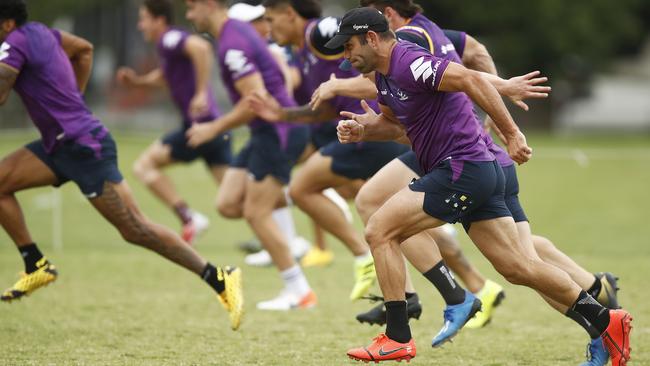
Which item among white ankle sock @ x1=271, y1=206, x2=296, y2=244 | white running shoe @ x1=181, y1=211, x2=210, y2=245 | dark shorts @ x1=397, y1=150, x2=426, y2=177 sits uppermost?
dark shorts @ x1=397, y1=150, x2=426, y2=177

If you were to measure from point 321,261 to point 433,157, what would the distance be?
5.78 meters

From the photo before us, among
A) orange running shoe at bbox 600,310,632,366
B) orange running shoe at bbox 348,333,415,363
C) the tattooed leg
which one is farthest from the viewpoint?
the tattooed leg

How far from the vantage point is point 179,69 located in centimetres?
1212

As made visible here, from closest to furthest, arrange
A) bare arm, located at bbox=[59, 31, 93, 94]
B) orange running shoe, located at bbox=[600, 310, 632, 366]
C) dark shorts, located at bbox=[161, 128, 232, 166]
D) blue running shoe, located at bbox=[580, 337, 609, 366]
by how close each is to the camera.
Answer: orange running shoe, located at bbox=[600, 310, 632, 366] → blue running shoe, located at bbox=[580, 337, 609, 366] → bare arm, located at bbox=[59, 31, 93, 94] → dark shorts, located at bbox=[161, 128, 232, 166]

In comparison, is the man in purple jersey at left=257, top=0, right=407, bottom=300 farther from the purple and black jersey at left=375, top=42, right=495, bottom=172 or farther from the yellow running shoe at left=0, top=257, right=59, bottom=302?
the yellow running shoe at left=0, top=257, right=59, bottom=302

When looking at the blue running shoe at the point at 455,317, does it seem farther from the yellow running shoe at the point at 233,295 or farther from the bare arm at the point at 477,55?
the bare arm at the point at 477,55

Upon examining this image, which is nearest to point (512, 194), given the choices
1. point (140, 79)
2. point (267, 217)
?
point (267, 217)

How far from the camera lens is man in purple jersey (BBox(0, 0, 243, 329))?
791 cm

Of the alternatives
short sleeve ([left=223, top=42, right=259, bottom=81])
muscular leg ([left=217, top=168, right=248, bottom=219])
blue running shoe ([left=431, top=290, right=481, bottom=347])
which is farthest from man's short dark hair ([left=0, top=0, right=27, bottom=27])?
blue running shoe ([left=431, top=290, right=481, bottom=347])

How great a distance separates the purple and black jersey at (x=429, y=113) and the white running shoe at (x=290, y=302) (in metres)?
3.20

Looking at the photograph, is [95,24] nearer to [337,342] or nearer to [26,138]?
[26,138]

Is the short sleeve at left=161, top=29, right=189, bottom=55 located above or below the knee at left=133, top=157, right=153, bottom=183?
above

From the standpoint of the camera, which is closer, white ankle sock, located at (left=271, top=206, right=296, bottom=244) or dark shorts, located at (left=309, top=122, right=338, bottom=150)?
dark shorts, located at (left=309, top=122, right=338, bottom=150)

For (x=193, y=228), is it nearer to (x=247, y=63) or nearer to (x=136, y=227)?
(x=247, y=63)
